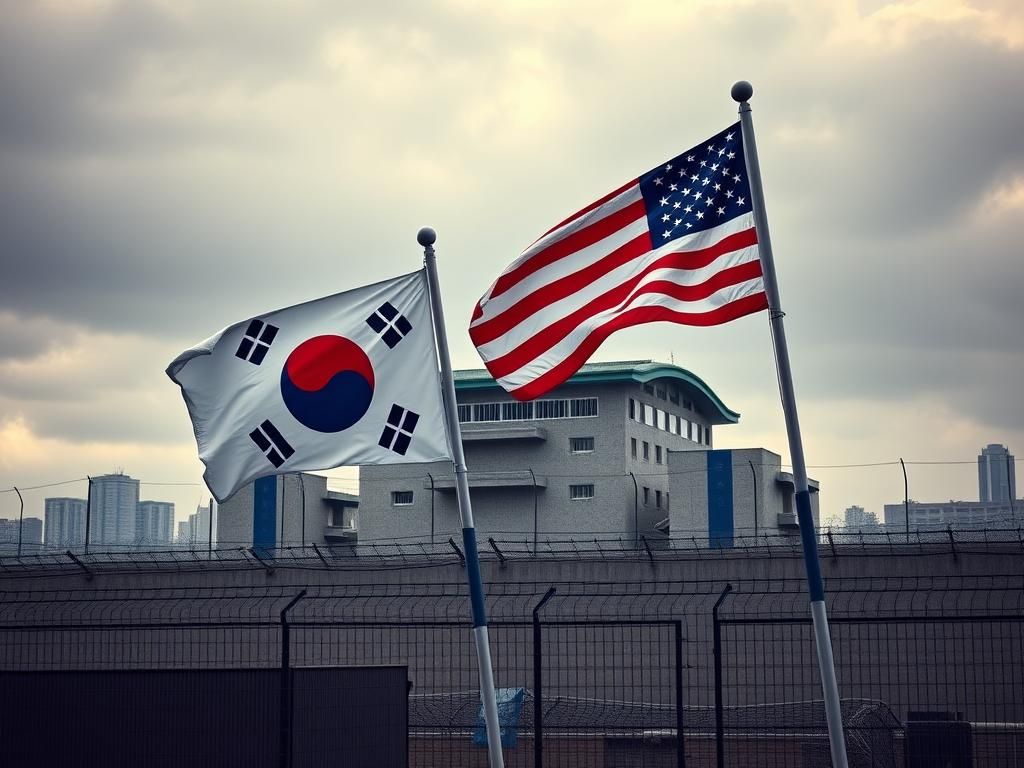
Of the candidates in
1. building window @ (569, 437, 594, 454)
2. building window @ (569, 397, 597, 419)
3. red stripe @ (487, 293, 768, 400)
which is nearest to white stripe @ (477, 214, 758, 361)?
red stripe @ (487, 293, 768, 400)

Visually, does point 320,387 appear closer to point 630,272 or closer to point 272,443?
point 272,443

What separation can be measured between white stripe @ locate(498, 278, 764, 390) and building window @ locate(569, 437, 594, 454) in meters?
57.1

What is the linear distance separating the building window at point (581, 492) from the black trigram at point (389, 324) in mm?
56574

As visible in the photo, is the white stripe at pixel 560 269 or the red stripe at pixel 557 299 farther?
the white stripe at pixel 560 269

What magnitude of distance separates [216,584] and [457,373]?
109ft

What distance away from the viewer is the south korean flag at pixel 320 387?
900 centimetres

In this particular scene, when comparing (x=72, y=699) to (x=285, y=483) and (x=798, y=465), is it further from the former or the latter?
(x=285, y=483)

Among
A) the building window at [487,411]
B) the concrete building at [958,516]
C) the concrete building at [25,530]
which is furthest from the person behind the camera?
the concrete building at [25,530]

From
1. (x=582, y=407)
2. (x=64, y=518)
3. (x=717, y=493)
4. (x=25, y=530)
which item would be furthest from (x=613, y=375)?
(x=64, y=518)

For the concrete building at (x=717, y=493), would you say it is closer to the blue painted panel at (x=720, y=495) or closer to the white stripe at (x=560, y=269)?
the blue painted panel at (x=720, y=495)

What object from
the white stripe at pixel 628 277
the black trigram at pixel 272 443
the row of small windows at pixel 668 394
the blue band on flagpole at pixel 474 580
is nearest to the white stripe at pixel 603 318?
the white stripe at pixel 628 277

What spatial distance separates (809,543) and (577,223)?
9.11 ft

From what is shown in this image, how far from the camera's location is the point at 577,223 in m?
9.08

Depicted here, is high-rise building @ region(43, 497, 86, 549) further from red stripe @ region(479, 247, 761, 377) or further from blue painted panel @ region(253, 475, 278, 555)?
red stripe @ region(479, 247, 761, 377)
